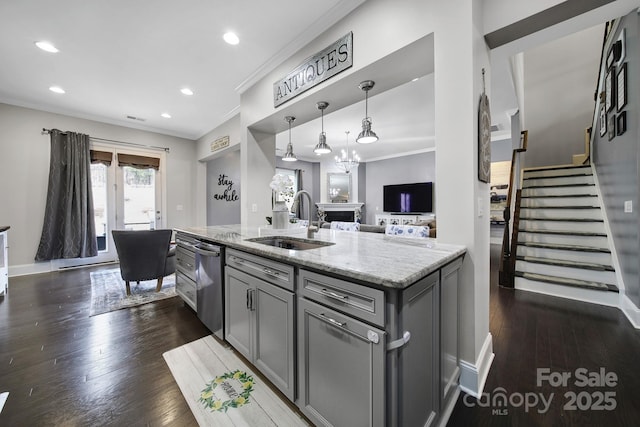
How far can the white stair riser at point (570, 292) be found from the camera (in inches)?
105

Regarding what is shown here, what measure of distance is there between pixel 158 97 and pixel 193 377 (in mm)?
4163

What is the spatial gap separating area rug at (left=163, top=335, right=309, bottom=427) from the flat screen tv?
6.81 m

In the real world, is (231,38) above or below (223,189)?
above

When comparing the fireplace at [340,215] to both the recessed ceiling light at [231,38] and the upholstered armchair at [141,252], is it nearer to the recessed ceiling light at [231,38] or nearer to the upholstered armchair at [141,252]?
the upholstered armchair at [141,252]

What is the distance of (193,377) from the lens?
5.51 ft

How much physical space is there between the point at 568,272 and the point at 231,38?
16.0 ft

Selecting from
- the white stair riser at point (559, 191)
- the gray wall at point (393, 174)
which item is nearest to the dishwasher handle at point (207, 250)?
the white stair riser at point (559, 191)

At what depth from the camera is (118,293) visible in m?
3.26

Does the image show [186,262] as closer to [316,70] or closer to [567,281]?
[316,70]

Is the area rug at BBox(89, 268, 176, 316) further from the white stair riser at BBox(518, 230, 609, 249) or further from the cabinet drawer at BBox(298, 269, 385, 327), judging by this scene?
the white stair riser at BBox(518, 230, 609, 249)

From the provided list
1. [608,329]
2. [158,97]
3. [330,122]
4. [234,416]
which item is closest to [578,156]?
[608,329]

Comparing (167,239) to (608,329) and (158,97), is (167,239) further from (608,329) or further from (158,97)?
(608,329)

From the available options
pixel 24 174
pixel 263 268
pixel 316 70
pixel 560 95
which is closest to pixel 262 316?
pixel 263 268

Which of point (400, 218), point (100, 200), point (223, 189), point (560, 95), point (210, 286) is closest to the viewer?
point (210, 286)
